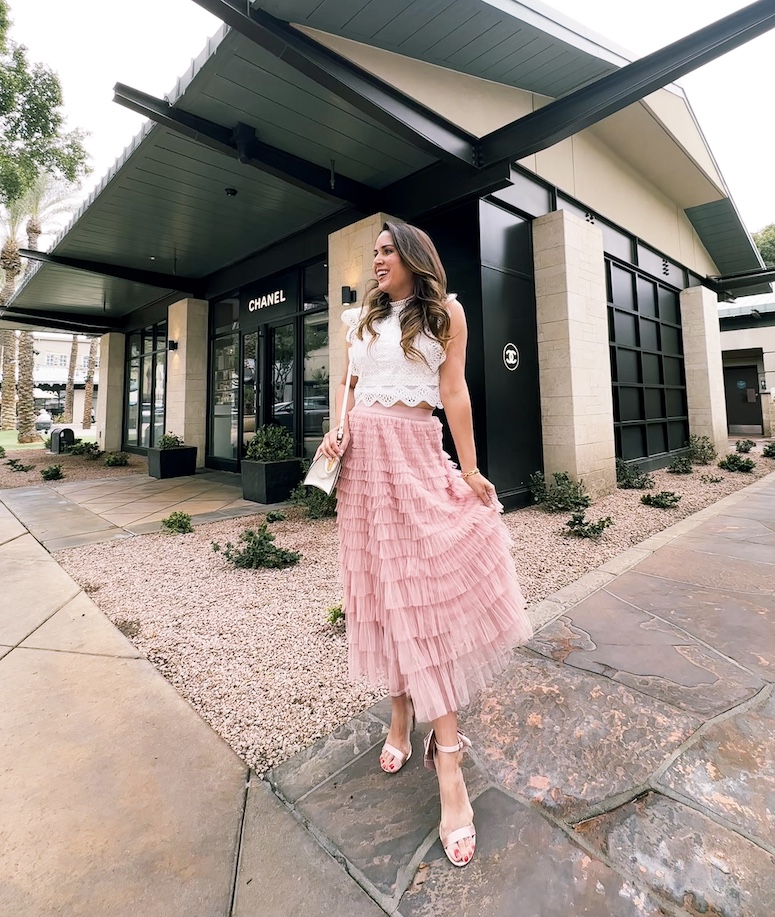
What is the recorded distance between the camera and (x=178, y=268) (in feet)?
28.0

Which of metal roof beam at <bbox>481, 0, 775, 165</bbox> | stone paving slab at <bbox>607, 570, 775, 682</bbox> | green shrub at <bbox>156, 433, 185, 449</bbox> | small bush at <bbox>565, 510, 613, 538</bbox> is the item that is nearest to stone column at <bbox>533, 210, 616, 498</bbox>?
small bush at <bbox>565, 510, 613, 538</bbox>

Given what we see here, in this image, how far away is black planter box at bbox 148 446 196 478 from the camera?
812 centimetres

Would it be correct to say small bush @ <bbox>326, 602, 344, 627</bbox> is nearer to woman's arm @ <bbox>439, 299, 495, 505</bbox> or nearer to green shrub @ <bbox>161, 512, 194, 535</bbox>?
woman's arm @ <bbox>439, 299, 495, 505</bbox>

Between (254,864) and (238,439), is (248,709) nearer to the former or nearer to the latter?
(254,864)

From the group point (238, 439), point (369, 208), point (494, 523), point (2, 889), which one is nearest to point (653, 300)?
point (369, 208)

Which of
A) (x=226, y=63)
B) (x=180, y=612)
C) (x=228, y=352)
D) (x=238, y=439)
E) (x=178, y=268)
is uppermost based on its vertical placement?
(x=178, y=268)

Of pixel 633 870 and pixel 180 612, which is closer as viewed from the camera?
pixel 633 870

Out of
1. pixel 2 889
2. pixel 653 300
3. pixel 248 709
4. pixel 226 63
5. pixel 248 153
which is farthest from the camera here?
pixel 653 300

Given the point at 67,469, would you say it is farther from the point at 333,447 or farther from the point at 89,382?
the point at 89,382

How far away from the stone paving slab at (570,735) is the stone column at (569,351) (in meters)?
3.88

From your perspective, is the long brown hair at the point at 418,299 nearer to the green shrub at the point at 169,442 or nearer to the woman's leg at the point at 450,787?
the woman's leg at the point at 450,787

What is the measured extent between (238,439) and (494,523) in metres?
7.76

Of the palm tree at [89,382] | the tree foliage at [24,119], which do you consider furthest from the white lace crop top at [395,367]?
the palm tree at [89,382]

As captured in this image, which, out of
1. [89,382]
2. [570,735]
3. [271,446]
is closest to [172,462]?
[271,446]
